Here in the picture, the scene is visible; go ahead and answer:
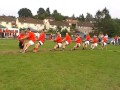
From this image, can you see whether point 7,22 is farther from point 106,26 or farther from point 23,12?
point 106,26

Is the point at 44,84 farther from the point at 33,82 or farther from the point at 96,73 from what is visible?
the point at 96,73

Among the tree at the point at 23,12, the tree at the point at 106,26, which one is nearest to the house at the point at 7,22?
the tree at the point at 23,12

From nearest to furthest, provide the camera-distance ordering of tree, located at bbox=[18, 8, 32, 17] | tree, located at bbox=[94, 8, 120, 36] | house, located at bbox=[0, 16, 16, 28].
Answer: tree, located at bbox=[94, 8, 120, 36] → house, located at bbox=[0, 16, 16, 28] → tree, located at bbox=[18, 8, 32, 17]

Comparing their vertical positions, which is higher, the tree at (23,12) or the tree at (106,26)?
the tree at (23,12)

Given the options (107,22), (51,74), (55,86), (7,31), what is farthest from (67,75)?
(107,22)

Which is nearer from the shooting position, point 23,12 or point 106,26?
point 106,26

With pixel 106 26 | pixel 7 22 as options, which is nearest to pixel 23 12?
pixel 7 22

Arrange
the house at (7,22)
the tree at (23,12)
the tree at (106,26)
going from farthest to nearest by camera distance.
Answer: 1. the tree at (23,12)
2. the house at (7,22)
3. the tree at (106,26)

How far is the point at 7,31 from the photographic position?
71.6 meters

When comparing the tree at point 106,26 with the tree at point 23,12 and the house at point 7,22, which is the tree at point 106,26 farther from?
the tree at point 23,12

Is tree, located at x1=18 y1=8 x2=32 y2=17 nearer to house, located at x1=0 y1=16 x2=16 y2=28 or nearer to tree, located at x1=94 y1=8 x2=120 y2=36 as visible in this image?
house, located at x1=0 y1=16 x2=16 y2=28

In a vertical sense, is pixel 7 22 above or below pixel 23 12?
below

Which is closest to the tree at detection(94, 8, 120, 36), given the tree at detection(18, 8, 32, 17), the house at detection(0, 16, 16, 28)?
the house at detection(0, 16, 16, 28)

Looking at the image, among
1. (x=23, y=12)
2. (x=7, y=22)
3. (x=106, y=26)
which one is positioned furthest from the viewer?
(x=23, y=12)
